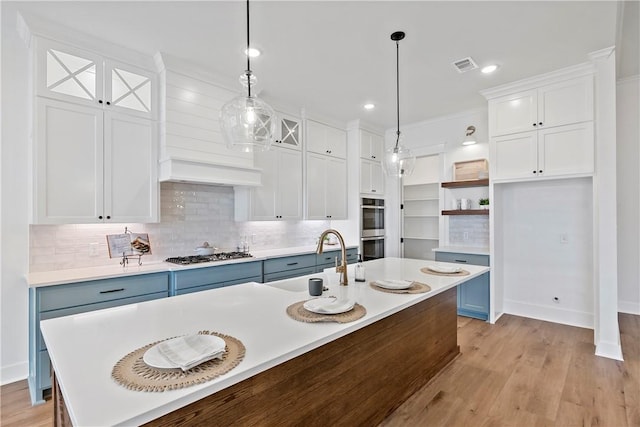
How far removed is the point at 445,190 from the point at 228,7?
379 cm

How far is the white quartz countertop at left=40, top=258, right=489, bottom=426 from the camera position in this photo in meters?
0.83

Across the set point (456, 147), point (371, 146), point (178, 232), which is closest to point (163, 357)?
point (178, 232)

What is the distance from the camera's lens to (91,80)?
2.79m

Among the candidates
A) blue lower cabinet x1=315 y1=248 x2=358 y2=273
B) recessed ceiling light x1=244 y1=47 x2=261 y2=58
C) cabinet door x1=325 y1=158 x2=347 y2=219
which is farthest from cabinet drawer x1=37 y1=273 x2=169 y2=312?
cabinet door x1=325 y1=158 x2=347 y2=219

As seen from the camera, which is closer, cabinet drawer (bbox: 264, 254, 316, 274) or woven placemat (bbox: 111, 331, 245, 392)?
woven placemat (bbox: 111, 331, 245, 392)

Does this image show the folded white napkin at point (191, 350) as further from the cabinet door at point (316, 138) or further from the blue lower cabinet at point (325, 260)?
the cabinet door at point (316, 138)

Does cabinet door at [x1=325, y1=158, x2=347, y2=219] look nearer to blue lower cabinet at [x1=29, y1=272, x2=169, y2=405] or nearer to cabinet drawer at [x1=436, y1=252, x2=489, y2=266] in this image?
cabinet drawer at [x1=436, y1=252, x2=489, y2=266]

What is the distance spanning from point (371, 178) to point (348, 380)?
4.04m

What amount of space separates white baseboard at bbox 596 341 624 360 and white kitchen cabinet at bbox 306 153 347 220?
3.36 metres

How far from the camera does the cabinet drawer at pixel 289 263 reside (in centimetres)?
383

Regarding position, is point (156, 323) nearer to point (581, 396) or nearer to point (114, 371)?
point (114, 371)

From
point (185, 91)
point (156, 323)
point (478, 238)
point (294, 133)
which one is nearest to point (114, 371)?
point (156, 323)

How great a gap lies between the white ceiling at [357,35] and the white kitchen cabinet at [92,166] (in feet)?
2.33

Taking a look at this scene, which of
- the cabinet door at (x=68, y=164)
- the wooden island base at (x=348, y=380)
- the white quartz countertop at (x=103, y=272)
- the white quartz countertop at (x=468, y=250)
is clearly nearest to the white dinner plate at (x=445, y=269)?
the wooden island base at (x=348, y=380)
